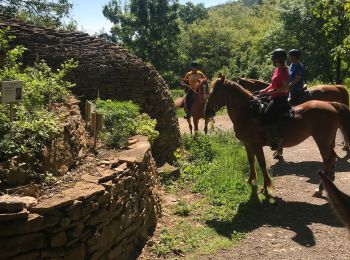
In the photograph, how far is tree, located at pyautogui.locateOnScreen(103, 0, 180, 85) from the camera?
32781mm

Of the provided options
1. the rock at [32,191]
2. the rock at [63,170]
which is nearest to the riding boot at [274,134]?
the rock at [63,170]

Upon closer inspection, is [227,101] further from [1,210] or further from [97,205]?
[1,210]

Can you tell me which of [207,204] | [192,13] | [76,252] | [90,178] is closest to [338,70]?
[207,204]

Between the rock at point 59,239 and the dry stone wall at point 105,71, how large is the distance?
5.19m

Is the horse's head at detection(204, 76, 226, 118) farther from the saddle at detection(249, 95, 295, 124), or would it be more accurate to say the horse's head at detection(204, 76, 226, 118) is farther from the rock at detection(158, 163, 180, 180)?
the rock at detection(158, 163, 180, 180)

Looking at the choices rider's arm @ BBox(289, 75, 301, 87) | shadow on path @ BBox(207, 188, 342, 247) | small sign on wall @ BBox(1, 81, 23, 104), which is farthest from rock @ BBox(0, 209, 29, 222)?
rider's arm @ BBox(289, 75, 301, 87)

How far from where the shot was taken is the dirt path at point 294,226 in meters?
5.49

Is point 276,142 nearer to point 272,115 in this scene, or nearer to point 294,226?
point 272,115

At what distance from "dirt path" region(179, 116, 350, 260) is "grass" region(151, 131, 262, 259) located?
7.3 inches

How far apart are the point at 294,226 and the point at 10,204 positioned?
4.58 meters

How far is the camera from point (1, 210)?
3424 mm

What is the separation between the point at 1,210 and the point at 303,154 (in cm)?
906

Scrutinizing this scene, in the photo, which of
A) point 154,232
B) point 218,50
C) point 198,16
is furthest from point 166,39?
point 198,16

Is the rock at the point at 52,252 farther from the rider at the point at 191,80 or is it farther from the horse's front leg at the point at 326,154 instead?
the rider at the point at 191,80
